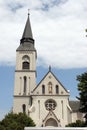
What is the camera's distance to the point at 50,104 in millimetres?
62438

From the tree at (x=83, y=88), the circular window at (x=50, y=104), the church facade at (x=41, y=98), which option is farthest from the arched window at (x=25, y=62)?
the tree at (x=83, y=88)

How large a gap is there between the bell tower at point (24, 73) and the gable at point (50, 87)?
77.2 inches

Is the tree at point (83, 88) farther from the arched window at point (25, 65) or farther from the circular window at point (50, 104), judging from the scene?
the arched window at point (25, 65)

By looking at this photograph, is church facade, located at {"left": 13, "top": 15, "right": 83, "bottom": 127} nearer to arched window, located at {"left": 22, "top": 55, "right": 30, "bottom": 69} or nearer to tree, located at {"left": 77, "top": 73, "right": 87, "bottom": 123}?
arched window, located at {"left": 22, "top": 55, "right": 30, "bottom": 69}

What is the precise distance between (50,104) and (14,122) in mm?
13363

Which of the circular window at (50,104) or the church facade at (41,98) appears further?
the circular window at (50,104)

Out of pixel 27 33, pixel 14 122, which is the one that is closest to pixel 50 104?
pixel 14 122

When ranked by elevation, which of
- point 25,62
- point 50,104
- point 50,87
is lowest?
point 50,104

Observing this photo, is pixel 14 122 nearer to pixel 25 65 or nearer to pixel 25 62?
pixel 25 65

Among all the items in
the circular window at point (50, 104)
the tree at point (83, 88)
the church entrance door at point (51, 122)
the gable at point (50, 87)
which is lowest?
the tree at point (83, 88)

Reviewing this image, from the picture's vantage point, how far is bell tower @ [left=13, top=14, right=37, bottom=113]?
208 ft

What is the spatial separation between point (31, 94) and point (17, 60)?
843cm

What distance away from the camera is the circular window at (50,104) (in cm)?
6217

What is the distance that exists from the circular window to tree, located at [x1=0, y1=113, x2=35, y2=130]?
7.67m
